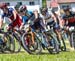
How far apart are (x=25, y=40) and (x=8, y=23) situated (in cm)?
141

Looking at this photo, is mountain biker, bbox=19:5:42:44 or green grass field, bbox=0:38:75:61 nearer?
green grass field, bbox=0:38:75:61

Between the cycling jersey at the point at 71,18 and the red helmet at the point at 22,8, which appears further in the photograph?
the cycling jersey at the point at 71,18

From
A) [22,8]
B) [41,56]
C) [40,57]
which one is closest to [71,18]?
[22,8]

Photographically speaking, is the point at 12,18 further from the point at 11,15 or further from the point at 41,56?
the point at 41,56

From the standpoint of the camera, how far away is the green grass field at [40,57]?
45.1 feet

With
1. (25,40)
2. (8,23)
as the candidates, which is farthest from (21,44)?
(8,23)

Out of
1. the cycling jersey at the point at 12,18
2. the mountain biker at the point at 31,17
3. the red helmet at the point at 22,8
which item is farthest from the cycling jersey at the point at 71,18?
the cycling jersey at the point at 12,18

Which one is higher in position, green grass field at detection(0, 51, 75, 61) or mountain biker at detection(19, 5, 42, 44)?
mountain biker at detection(19, 5, 42, 44)

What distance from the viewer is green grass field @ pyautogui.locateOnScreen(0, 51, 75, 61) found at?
1376 cm

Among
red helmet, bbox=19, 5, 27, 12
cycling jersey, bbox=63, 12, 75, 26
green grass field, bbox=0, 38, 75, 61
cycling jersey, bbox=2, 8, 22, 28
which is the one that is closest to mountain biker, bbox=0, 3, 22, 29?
cycling jersey, bbox=2, 8, 22, 28

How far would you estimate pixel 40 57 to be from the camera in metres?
14.5

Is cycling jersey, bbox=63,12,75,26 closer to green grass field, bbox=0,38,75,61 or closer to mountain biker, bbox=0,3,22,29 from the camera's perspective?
green grass field, bbox=0,38,75,61

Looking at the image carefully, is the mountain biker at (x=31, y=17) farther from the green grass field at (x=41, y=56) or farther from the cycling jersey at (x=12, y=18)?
the green grass field at (x=41, y=56)

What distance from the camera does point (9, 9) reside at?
1647 cm
